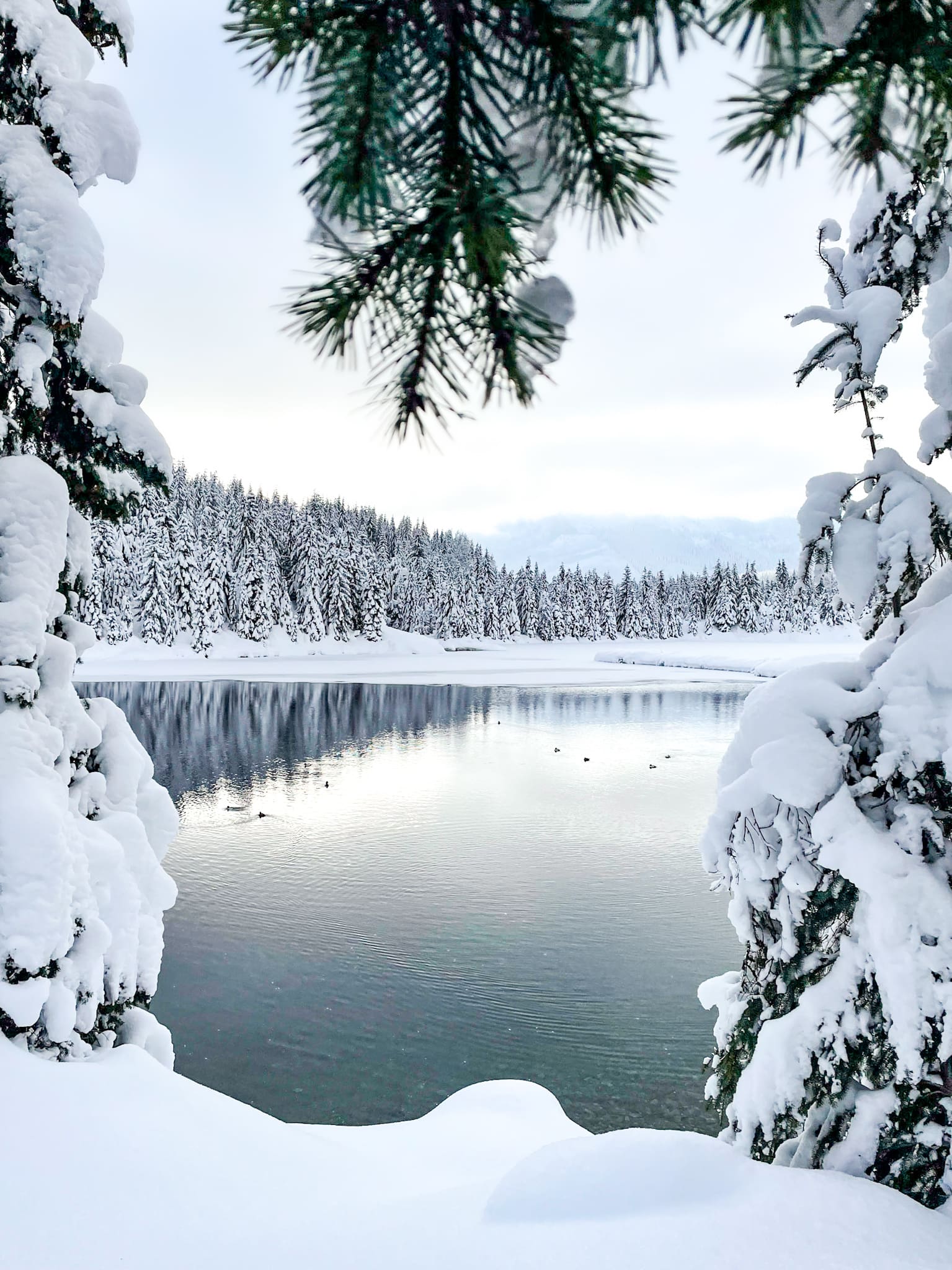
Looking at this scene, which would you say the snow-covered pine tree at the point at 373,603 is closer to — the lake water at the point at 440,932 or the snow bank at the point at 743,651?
the snow bank at the point at 743,651

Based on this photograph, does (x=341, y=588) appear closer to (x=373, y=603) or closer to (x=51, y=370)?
(x=373, y=603)

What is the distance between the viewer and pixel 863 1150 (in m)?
4.03

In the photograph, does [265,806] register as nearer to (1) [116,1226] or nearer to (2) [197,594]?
(1) [116,1226]

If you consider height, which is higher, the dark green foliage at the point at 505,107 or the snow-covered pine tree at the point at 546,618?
the snow-covered pine tree at the point at 546,618

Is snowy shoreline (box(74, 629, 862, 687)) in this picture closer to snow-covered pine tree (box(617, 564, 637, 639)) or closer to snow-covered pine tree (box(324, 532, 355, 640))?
snow-covered pine tree (box(324, 532, 355, 640))

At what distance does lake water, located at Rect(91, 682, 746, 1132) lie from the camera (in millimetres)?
10414

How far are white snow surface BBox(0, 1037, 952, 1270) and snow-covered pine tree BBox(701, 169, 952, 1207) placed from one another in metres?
0.37

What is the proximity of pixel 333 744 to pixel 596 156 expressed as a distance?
109 feet

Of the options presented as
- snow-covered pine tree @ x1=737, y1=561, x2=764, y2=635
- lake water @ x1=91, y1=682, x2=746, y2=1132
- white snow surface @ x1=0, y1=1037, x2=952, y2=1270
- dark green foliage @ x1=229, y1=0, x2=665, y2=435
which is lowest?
lake water @ x1=91, y1=682, x2=746, y2=1132

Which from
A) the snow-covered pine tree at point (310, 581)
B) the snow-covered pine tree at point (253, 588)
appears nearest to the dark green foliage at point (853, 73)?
the snow-covered pine tree at point (253, 588)

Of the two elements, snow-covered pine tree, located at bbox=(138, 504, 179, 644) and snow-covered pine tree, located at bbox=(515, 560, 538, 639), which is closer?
snow-covered pine tree, located at bbox=(138, 504, 179, 644)

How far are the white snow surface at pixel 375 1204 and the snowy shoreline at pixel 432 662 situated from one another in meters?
54.3

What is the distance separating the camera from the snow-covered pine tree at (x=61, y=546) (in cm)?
532

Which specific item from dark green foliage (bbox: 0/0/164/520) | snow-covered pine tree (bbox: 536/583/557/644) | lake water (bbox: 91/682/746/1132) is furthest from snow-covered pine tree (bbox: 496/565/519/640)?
dark green foliage (bbox: 0/0/164/520)
